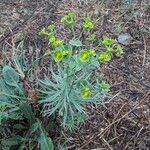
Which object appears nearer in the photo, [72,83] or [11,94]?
[72,83]

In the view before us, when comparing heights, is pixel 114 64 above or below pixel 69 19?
below

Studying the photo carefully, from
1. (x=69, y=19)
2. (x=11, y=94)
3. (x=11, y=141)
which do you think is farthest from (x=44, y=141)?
(x=69, y=19)

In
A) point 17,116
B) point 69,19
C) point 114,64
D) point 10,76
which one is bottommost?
point 114,64

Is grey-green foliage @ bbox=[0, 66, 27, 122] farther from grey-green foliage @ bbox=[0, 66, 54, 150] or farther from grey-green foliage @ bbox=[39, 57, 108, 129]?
grey-green foliage @ bbox=[39, 57, 108, 129]

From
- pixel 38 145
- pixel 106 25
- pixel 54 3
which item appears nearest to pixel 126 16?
pixel 106 25

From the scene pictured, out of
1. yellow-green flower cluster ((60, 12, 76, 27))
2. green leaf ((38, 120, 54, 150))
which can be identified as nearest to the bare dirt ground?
green leaf ((38, 120, 54, 150))

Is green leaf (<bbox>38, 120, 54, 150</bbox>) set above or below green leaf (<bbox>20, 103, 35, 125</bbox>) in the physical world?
below

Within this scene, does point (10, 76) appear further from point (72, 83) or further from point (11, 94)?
point (72, 83)
